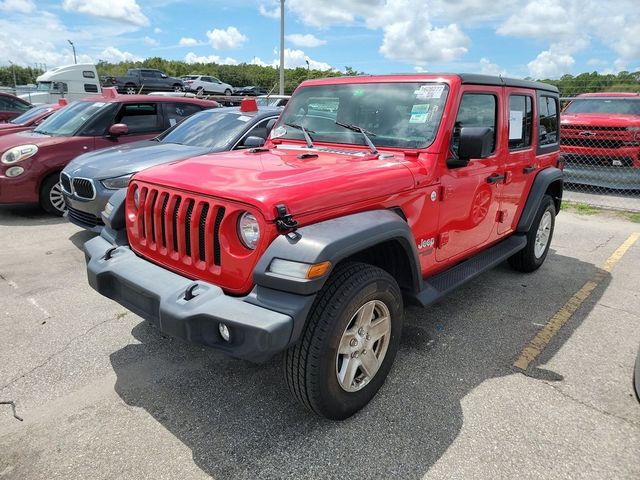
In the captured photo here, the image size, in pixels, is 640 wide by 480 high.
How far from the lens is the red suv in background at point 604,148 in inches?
362

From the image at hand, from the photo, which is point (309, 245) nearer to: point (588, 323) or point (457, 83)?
point (457, 83)

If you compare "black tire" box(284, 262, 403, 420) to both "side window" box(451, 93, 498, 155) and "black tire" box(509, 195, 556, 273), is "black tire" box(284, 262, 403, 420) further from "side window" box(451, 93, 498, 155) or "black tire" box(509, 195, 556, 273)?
"black tire" box(509, 195, 556, 273)

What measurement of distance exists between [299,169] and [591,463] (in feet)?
7.12

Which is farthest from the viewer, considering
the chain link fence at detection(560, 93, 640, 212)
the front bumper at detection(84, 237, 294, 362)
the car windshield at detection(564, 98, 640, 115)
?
the car windshield at detection(564, 98, 640, 115)

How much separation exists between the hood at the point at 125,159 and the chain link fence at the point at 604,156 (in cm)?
739

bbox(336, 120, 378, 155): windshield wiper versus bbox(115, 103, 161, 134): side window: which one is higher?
bbox(336, 120, 378, 155): windshield wiper

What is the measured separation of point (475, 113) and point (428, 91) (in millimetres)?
512

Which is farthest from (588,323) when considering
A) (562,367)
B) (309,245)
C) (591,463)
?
(309,245)

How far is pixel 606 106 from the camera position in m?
10.4

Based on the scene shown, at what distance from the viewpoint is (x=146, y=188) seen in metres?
2.81

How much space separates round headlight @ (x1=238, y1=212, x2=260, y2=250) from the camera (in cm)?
230

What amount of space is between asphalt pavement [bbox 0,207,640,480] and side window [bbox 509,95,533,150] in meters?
1.45

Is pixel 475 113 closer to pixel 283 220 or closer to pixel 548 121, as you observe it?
pixel 548 121

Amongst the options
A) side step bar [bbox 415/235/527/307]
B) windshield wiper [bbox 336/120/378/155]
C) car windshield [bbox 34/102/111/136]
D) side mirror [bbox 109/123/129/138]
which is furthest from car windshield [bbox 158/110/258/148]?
side step bar [bbox 415/235/527/307]
